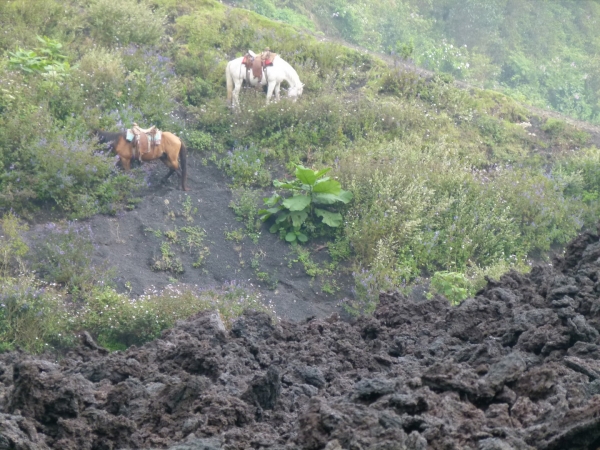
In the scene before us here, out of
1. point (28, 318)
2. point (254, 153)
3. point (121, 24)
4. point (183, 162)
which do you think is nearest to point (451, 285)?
point (183, 162)

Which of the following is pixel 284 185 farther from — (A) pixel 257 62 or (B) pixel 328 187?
(A) pixel 257 62

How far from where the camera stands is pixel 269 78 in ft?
61.8

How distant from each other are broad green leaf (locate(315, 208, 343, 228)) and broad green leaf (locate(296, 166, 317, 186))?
51cm

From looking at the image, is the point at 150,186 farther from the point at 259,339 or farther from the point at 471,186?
the point at 259,339

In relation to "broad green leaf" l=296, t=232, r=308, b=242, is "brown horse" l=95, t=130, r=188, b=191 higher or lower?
higher

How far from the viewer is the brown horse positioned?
1550cm

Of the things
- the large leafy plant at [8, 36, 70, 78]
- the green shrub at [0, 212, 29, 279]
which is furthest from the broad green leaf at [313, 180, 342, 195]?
the large leafy plant at [8, 36, 70, 78]

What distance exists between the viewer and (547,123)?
22.0 m

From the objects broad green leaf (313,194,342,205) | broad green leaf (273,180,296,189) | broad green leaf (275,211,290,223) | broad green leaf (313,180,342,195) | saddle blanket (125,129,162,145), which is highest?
saddle blanket (125,129,162,145)

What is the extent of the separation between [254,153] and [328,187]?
97.3 inches

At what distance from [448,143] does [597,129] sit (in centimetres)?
587

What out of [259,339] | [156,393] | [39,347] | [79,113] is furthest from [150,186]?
[156,393]

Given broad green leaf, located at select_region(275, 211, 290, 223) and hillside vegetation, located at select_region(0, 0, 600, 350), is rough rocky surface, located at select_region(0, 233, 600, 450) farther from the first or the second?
broad green leaf, located at select_region(275, 211, 290, 223)

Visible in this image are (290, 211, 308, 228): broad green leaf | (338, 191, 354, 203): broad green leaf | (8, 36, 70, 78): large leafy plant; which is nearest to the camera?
(290, 211, 308, 228): broad green leaf
